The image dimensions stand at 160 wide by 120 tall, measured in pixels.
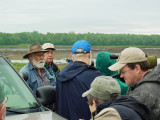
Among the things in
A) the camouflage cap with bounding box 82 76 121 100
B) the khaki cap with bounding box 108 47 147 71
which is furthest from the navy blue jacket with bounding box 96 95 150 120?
the khaki cap with bounding box 108 47 147 71

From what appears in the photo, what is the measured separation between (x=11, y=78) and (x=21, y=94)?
0.90 feet

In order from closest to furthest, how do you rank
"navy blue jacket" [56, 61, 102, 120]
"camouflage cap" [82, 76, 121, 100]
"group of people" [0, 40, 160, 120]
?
"group of people" [0, 40, 160, 120] → "camouflage cap" [82, 76, 121, 100] → "navy blue jacket" [56, 61, 102, 120]

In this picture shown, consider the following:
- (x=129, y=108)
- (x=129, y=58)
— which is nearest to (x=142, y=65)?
(x=129, y=58)

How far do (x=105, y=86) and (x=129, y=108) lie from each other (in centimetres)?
40

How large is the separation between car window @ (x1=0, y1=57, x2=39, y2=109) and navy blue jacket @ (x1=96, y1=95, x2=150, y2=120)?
1.21 meters

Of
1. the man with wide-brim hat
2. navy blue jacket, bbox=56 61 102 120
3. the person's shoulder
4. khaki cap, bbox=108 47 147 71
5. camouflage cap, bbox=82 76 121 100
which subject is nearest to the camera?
the person's shoulder

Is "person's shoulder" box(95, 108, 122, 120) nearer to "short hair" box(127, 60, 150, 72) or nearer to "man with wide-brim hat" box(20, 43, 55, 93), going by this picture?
"short hair" box(127, 60, 150, 72)

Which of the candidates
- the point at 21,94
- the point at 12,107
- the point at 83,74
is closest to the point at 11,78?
the point at 21,94

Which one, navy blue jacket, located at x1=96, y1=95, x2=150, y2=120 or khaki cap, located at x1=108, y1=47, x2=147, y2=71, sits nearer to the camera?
navy blue jacket, located at x1=96, y1=95, x2=150, y2=120

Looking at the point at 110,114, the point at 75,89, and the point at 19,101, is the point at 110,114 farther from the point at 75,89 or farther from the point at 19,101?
the point at 75,89

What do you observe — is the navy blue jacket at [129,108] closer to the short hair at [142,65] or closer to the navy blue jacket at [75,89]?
the short hair at [142,65]

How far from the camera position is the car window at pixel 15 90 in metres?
3.53

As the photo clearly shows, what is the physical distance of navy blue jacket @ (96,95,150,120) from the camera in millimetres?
2375

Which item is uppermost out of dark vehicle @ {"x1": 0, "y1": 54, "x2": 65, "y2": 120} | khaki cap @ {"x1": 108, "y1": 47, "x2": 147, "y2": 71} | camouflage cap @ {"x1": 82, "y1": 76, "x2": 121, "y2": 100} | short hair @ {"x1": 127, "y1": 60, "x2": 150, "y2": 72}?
khaki cap @ {"x1": 108, "y1": 47, "x2": 147, "y2": 71}
